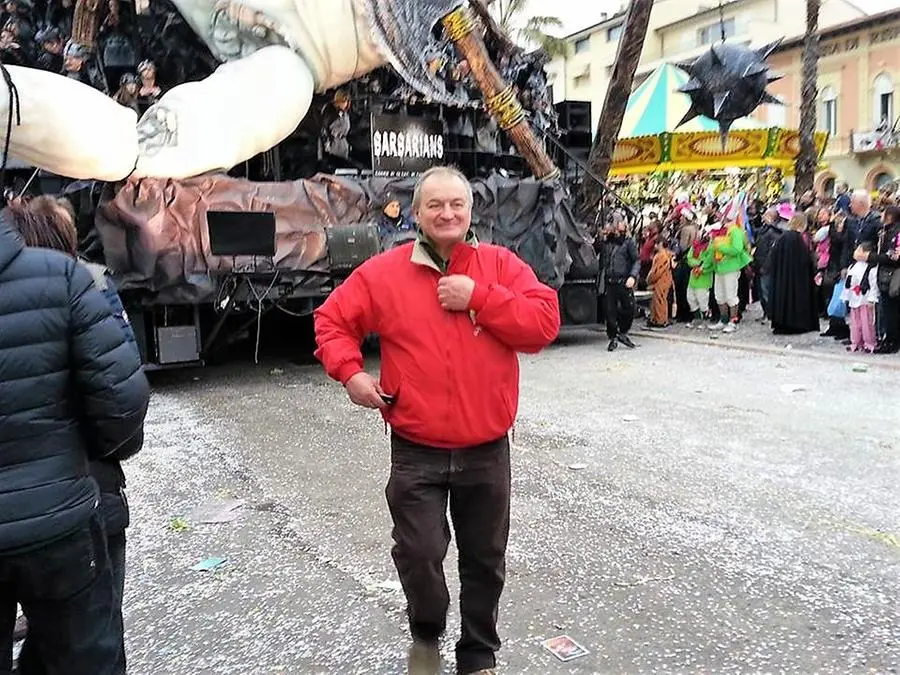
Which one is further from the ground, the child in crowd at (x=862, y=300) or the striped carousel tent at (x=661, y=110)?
the striped carousel tent at (x=661, y=110)

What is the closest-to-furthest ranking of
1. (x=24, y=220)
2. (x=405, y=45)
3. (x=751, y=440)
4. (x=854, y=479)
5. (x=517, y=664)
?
(x=24, y=220) → (x=517, y=664) → (x=854, y=479) → (x=751, y=440) → (x=405, y=45)

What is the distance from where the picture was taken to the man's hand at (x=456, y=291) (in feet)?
8.93

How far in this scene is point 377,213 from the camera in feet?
33.8

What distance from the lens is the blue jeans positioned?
212 cm

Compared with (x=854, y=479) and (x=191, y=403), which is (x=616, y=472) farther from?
(x=191, y=403)

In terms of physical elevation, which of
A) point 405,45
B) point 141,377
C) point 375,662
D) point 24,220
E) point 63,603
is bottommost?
point 375,662

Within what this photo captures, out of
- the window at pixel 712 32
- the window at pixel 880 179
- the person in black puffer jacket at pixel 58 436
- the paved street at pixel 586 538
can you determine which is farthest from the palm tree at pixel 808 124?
the window at pixel 712 32

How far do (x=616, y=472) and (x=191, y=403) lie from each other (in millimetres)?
4462

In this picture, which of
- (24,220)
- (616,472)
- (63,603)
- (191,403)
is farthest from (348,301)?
(191,403)

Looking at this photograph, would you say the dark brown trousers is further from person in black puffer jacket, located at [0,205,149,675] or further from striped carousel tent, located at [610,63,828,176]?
striped carousel tent, located at [610,63,828,176]

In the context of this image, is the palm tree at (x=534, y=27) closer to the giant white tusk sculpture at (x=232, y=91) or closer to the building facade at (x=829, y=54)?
the building facade at (x=829, y=54)

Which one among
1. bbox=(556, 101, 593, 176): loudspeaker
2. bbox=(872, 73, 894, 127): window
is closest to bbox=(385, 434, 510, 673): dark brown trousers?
bbox=(556, 101, 593, 176): loudspeaker

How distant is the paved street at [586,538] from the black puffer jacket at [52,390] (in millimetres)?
1336

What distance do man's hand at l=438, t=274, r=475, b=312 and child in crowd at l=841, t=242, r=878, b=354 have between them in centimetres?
844
